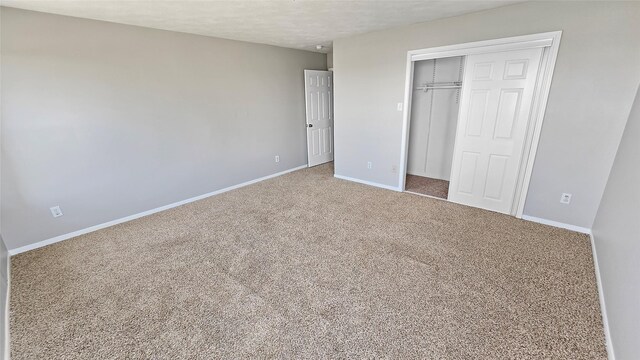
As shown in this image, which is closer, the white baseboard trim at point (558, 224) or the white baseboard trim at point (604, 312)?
the white baseboard trim at point (604, 312)

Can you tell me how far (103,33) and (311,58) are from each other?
10.9ft

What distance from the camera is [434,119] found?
4.43 meters

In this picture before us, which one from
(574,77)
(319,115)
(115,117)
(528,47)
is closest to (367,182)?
(319,115)

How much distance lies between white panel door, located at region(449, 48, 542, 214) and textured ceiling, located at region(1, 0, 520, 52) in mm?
608

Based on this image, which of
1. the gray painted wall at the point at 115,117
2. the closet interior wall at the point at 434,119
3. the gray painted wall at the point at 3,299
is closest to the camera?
the gray painted wall at the point at 3,299

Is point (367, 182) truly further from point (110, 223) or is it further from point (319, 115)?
point (110, 223)

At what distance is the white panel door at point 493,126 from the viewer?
2.81 m

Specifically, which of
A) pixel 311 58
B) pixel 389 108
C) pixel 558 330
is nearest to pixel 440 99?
pixel 389 108

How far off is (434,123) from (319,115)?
222 centimetres

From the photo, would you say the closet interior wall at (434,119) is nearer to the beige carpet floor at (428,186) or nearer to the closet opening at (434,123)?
the closet opening at (434,123)

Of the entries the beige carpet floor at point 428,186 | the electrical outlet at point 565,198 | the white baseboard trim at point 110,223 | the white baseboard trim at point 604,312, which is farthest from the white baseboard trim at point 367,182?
the white baseboard trim at point 604,312

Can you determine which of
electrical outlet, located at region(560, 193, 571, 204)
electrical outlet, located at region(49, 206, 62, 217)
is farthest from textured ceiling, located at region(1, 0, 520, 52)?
electrical outlet, located at region(560, 193, 571, 204)

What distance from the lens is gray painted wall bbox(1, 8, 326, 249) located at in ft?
8.36

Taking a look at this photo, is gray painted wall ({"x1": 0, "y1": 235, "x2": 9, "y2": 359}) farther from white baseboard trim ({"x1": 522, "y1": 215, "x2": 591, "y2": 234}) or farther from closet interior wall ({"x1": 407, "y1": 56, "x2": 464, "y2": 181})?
closet interior wall ({"x1": 407, "y1": 56, "x2": 464, "y2": 181})
